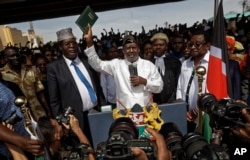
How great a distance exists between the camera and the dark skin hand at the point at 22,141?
4.95ft

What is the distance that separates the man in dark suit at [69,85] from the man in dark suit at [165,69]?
83cm

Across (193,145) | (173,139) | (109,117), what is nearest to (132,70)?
(109,117)

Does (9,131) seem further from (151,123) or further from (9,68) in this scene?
(9,68)

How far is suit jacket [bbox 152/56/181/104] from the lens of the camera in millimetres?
3542

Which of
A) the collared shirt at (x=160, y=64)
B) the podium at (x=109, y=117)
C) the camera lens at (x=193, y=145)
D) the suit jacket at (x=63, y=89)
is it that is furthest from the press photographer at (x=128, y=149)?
the collared shirt at (x=160, y=64)

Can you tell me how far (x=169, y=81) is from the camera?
142 inches

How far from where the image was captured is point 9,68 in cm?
355

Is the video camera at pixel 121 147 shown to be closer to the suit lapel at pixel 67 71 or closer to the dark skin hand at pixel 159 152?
the dark skin hand at pixel 159 152

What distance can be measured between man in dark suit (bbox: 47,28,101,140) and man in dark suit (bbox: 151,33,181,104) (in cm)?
83

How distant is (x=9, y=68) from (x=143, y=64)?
1.67 m

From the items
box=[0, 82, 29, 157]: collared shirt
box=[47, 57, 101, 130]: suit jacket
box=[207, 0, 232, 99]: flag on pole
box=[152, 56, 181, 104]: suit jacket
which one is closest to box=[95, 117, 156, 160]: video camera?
box=[0, 82, 29, 157]: collared shirt

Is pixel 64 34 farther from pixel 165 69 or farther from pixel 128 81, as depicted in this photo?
pixel 165 69

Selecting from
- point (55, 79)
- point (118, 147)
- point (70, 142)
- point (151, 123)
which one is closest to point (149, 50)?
point (55, 79)

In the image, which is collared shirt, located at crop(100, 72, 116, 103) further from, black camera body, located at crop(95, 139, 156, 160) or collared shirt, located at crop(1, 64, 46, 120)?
black camera body, located at crop(95, 139, 156, 160)
